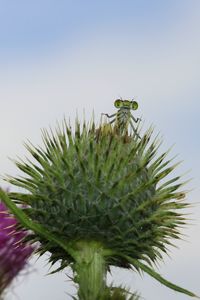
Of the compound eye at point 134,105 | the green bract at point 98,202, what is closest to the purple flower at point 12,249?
the green bract at point 98,202

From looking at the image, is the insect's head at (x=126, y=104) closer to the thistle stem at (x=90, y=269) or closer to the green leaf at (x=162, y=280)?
the thistle stem at (x=90, y=269)

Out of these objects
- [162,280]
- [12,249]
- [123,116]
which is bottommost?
[162,280]

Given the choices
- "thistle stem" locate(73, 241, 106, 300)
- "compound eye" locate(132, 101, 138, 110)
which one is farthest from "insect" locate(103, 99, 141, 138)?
"thistle stem" locate(73, 241, 106, 300)

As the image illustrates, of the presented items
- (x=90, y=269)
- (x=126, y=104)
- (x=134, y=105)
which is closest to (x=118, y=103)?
(x=126, y=104)

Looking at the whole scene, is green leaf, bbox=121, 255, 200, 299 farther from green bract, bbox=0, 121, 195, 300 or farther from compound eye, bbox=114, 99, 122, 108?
compound eye, bbox=114, 99, 122, 108

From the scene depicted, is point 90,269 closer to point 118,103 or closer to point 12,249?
point 12,249

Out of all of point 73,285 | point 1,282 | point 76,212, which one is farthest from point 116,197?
point 1,282

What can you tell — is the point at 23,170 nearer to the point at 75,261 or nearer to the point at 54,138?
the point at 54,138
